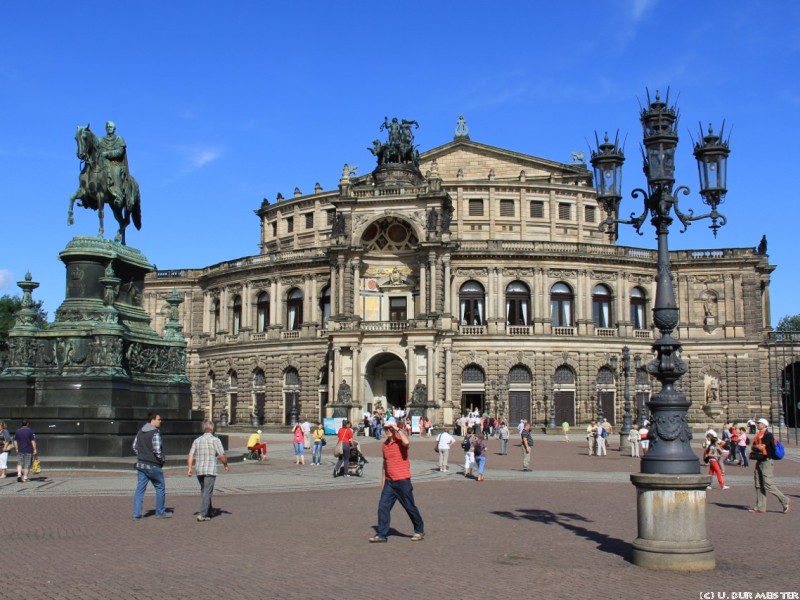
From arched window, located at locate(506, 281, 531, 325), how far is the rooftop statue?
1167cm

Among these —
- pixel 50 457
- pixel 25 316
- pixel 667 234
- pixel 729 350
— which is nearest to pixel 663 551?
pixel 667 234

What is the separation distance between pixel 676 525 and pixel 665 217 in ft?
15.3

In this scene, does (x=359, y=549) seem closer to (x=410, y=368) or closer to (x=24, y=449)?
(x=24, y=449)

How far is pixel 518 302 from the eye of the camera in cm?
6575

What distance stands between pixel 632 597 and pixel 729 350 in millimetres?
61899

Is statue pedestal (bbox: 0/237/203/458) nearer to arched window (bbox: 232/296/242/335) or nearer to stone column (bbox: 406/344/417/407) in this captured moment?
stone column (bbox: 406/344/417/407)

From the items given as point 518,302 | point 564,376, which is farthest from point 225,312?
point 564,376

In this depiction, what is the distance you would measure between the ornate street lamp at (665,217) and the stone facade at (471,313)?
1708 inches

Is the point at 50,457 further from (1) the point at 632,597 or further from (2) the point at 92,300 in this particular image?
(1) the point at 632,597

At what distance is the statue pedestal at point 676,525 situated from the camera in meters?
11.5

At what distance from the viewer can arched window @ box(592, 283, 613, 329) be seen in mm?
66875

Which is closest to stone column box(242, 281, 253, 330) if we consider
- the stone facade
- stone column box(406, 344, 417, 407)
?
the stone facade

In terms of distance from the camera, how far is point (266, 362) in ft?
227

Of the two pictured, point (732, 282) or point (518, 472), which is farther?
point (732, 282)
